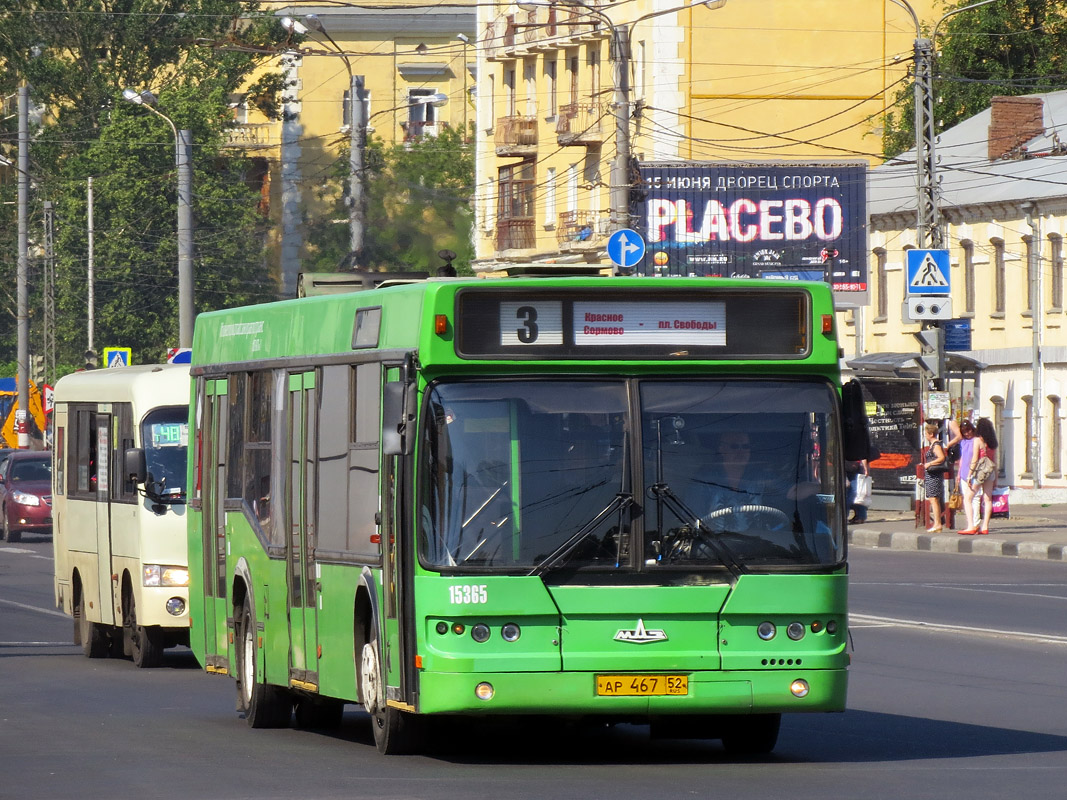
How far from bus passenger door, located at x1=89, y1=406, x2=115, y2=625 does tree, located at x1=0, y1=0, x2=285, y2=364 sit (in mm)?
53624

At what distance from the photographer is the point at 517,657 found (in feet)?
34.5

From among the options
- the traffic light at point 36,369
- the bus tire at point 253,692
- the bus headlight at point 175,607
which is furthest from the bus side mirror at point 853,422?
the traffic light at point 36,369

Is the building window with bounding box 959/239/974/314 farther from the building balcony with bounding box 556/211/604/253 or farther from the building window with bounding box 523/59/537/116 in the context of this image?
the building window with bounding box 523/59/537/116

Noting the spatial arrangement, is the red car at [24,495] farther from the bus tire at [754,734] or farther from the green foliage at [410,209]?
the bus tire at [754,734]

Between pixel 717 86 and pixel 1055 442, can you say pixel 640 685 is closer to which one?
pixel 1055 442

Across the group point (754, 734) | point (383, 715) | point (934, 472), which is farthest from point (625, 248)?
point (383, 715)

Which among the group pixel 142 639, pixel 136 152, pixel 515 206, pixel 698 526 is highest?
pixel 136 152

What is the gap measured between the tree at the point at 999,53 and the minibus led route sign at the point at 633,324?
55299 millimetres

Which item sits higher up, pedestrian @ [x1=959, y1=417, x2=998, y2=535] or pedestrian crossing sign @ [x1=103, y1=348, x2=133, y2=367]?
pedestrian crossing sign @ [x1=103, y1=348, x2=133, y2=367]

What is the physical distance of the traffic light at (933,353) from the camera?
120ft

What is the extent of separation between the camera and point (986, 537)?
34.1 meters

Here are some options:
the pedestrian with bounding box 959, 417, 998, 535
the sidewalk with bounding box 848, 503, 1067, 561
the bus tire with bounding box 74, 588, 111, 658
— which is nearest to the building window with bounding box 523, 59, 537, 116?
the sidewalk with bounding box 848, 503, 1067, 561

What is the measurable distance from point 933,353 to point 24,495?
15740mm

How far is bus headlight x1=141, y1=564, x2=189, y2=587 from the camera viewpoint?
700 inches
